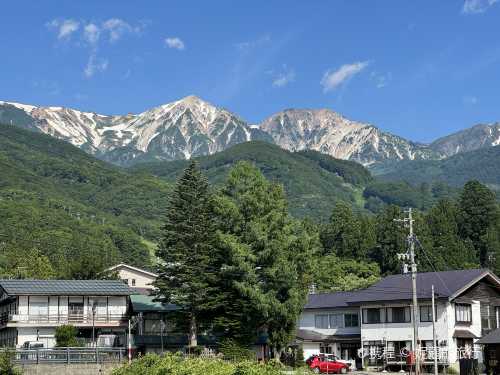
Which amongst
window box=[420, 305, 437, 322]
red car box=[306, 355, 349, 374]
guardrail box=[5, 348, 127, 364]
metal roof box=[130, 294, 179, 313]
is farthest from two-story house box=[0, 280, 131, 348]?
window box=[420, 305, 437, 322]

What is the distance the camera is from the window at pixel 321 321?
71562mm

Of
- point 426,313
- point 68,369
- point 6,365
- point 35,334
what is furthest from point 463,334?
point 35,334

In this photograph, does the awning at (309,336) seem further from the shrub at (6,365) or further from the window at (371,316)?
the shrub at (6,365)

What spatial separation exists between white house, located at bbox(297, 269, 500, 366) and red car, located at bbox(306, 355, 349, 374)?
4.71 meters

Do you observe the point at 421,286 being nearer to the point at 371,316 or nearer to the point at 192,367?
the point at 371,316

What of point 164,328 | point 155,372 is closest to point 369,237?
point 164,328

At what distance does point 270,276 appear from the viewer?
58.2 m

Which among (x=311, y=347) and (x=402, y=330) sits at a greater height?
(x=402, y=330)

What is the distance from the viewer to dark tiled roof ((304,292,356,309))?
70125 millimetres

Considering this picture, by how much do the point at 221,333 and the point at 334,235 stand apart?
84.8 meters

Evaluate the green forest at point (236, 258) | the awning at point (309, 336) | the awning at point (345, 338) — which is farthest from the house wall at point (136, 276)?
the awning at point (345, 338)

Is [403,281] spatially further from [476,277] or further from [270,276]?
[270,276]

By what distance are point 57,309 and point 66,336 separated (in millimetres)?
5868

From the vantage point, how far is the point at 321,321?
237 ft
